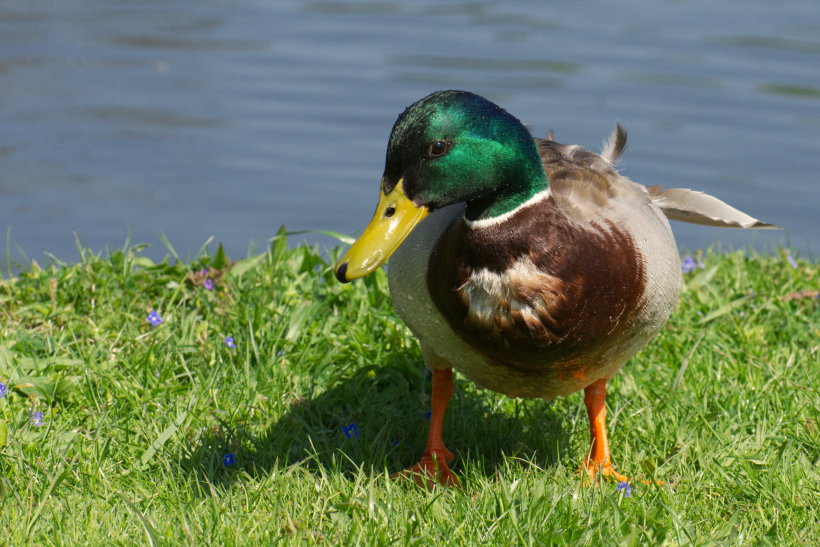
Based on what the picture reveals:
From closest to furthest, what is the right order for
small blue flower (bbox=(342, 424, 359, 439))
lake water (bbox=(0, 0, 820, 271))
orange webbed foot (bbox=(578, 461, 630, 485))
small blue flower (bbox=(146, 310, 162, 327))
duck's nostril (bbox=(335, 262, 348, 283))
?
1. duck's nostril (bbox=(335, 262, 348, 283))
2. orange webbed foot (bbox=(578, 461, 630, 485))
3. small blue flower (bbox=(342, 424, 359, 439))
4. small blue flower (bbox=(146, 310, 162, 327))
5. lake water (bbox=(0, 0, 820, 271))

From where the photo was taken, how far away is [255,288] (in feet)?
12.4

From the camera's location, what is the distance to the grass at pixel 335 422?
2453mm

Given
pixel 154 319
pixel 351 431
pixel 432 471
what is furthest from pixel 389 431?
pixel 154 319

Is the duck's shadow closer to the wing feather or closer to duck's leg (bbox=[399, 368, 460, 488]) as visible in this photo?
duck's leg (bbox=[399, 368, 460, 488])

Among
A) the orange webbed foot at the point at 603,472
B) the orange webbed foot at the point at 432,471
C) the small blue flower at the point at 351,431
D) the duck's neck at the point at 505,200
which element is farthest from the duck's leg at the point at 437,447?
the duck's neck at the point at 505,200

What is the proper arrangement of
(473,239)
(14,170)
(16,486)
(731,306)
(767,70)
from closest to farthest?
(473,239) < (16,486) < (731,306) < (14,170) < (767,70)

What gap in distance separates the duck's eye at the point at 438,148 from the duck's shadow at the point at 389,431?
101 centimetres

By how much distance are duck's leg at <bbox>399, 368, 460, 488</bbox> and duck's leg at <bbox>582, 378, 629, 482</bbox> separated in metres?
0.44

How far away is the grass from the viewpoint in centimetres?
245

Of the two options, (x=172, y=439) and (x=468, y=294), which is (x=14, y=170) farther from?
(x=468, y=294)

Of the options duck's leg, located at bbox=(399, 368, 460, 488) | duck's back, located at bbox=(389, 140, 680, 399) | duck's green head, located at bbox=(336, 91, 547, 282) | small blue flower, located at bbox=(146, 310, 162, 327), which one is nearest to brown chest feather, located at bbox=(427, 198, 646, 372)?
duck's back, located at bbox=(389, 140, 680, 399)

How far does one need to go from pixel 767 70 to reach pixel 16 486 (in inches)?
297

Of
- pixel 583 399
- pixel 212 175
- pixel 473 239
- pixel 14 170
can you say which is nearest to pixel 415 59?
pixel 212 175

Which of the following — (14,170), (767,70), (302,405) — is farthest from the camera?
(767,70)
